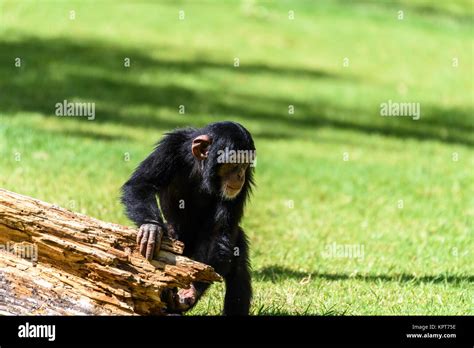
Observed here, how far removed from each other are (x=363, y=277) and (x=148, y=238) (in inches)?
131

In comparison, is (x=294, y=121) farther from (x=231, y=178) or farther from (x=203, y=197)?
(x=231, y=178)

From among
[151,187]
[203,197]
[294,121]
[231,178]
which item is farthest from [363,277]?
[294,121]

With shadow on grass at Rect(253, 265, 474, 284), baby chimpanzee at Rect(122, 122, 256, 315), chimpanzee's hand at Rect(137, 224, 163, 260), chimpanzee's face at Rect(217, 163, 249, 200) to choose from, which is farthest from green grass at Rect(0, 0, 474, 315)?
chimpanzee's hand at Rect(137, 224, 163, 260)

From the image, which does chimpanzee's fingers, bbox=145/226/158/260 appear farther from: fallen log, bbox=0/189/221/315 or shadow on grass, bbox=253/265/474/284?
shadow on grass, bbox=253/265/474/284

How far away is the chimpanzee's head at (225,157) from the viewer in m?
7.62

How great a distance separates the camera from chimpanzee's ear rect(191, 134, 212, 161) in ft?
25.6

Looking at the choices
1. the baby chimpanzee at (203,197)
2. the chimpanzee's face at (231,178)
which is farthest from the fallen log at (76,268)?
the chimpanzee's face at (231,178)

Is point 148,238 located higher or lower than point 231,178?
lower

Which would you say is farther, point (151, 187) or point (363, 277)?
point (363, 277)

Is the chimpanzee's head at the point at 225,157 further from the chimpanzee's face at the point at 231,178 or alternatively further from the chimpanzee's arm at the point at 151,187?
the chimpanzee's arm at the point at 151,187

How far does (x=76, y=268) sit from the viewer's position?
6.90 metres

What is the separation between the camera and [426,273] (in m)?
9.88

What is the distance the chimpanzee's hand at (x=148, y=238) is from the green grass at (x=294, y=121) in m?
1.31
